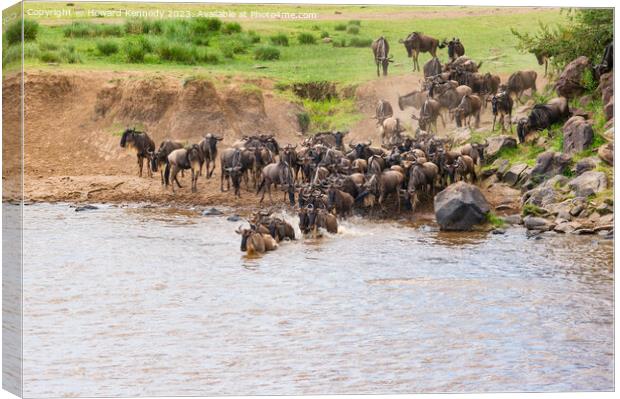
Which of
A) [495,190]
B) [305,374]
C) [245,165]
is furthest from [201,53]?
[305,374]

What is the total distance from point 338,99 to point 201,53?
5.26 metres

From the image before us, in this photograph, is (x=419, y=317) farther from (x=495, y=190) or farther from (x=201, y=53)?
(x=495, y=190)

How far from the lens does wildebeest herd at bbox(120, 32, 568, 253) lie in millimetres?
27094

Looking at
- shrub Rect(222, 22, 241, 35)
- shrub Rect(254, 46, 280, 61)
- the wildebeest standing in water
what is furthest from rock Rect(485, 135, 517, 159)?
shrub Rect(222, 22, 241, 35)

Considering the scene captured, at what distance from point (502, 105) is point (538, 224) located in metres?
4.86

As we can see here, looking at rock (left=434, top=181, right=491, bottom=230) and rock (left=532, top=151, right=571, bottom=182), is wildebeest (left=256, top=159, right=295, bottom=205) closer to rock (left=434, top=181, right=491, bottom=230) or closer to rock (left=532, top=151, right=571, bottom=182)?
rock (left=434, top=181, right=491, bottom=230)

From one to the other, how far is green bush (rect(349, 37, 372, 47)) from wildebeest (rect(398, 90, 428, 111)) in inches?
233

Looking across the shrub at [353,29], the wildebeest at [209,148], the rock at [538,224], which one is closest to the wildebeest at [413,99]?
the wildebeest at [209,148]

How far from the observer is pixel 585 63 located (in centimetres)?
2464

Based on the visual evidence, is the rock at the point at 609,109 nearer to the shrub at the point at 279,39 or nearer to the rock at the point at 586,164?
the rock at the point at 586,164

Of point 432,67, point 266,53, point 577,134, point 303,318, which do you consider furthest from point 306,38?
point 432,67

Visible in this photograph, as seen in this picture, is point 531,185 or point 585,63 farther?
point 531,185

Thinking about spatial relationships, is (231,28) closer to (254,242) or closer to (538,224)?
(254,242)

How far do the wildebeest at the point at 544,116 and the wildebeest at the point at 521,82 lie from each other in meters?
0.48
